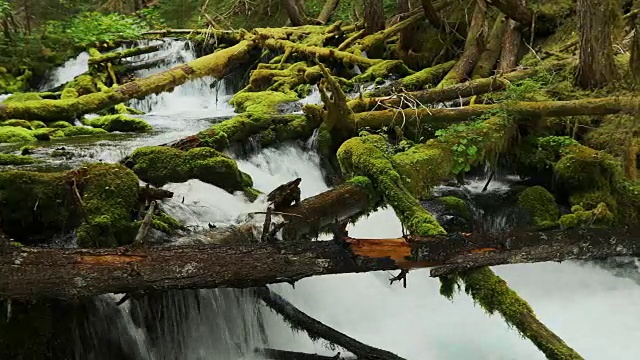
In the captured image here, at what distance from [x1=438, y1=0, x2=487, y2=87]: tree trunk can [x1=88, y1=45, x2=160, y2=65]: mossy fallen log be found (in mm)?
8168

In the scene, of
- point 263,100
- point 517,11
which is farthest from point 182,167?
point 517,11

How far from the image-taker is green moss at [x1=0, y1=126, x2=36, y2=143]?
8.22 meters

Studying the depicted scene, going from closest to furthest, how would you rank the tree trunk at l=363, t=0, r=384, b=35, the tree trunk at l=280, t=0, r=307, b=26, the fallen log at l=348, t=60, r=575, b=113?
the fallen log at l=348, t=60, r=575, b=113 < the tree trunk at l=363, t=0, r=384, b=35 < the tree trunk at l=280, t=0, r=307, b=26

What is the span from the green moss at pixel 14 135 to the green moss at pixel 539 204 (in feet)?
23.2

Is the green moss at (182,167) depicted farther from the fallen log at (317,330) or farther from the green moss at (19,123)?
the green moss at (19,123)

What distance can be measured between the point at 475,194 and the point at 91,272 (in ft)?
19.9

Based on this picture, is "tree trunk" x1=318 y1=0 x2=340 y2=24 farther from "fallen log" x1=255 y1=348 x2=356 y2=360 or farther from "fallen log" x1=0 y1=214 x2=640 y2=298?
"fallen log" x1=0 y1=214 x2=640 y2=298

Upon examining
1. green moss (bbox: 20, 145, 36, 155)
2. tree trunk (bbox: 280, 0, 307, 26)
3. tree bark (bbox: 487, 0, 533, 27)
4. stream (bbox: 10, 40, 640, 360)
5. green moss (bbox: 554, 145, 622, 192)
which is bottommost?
stream (bbox: 10, 40, 640, 360)

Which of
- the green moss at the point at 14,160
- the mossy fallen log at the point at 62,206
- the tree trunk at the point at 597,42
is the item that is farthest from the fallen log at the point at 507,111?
the green moss at the point at 14,160

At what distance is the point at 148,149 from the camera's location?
604 cm

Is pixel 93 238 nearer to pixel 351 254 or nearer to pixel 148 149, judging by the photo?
pixel 351 254

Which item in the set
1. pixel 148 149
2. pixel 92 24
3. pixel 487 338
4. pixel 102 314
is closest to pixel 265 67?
pixel 92 24

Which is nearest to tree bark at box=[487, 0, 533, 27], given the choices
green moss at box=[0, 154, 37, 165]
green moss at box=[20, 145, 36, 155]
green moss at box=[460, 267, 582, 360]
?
green moss at box=[460, 267, 582, 360]

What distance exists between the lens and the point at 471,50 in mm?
11078
